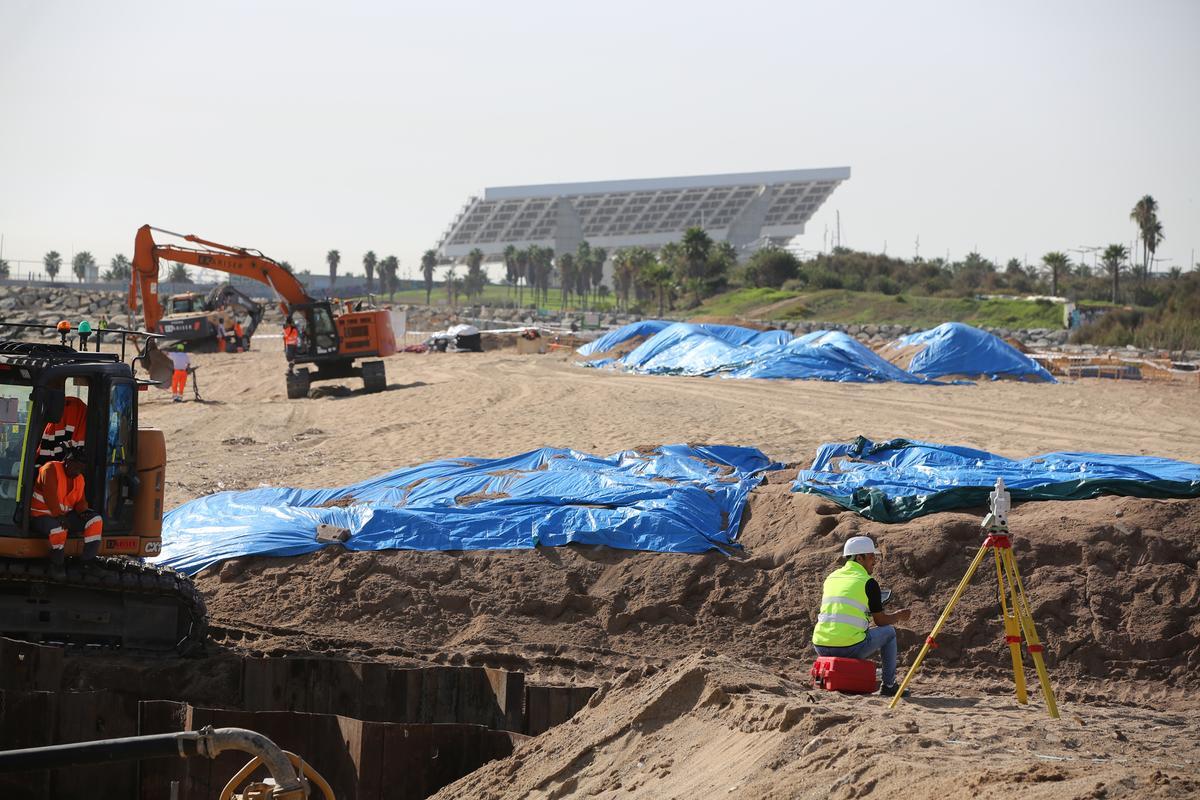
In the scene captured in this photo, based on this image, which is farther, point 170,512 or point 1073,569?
point 170,512

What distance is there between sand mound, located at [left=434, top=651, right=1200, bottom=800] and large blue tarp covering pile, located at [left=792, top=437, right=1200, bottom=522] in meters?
3.65

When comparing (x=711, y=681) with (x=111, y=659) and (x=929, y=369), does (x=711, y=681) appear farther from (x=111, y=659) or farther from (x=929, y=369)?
(x=929, y=369)

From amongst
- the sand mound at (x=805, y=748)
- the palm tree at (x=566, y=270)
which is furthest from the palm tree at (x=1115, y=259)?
the sand mound at (x=805, y=748)

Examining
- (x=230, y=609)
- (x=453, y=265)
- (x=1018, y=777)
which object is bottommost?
(x=230, y=609)

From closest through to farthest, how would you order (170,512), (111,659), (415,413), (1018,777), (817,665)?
(1018,777) < (817,665) < (111,659) < (170,512) < (415,413)

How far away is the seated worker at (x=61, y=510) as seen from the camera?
9406 millimetres

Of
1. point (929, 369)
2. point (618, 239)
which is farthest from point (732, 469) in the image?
point (618, 239)

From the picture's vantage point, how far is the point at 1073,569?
11.3 metres

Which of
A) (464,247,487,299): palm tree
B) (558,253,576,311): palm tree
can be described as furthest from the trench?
(464,247,487,299): palm tree

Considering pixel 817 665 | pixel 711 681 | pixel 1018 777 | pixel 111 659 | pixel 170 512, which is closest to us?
pixel 1018 777

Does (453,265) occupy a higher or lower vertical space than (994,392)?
higher

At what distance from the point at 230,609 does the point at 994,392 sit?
20.2 meters

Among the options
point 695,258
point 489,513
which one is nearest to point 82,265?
point 695,258

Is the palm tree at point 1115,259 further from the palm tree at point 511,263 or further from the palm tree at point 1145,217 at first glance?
the palm tree at point 511,263
